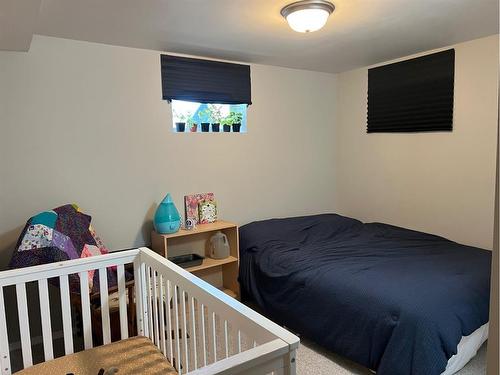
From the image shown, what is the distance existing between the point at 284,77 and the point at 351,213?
1.70 meters

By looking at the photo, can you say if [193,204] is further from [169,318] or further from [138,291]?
[169,318]

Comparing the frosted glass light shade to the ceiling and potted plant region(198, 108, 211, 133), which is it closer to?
the ceiling

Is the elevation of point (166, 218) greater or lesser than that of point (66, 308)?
greater

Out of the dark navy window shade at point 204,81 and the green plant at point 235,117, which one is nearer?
the dark navy window shade at point 204,81

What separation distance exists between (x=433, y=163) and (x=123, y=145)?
107 inches

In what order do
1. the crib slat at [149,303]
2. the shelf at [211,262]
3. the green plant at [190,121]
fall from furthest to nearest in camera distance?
the green plant at [190,121] < the shelf at [211,262] < the crib slat at [149,303]

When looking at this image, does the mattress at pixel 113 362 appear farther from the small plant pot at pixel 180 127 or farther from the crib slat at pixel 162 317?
the small plant pot at pixel 180 127

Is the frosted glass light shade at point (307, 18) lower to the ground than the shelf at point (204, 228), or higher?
higher

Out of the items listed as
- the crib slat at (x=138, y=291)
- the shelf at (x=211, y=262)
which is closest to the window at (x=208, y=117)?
the shelf at (x=211, y=262)

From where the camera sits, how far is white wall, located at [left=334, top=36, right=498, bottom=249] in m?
3.04

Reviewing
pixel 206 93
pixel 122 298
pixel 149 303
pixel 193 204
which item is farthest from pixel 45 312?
pixel 206 93

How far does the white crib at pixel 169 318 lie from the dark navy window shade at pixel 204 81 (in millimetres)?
1689

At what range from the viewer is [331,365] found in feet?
7.99

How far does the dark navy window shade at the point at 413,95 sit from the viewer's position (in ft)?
10.7
